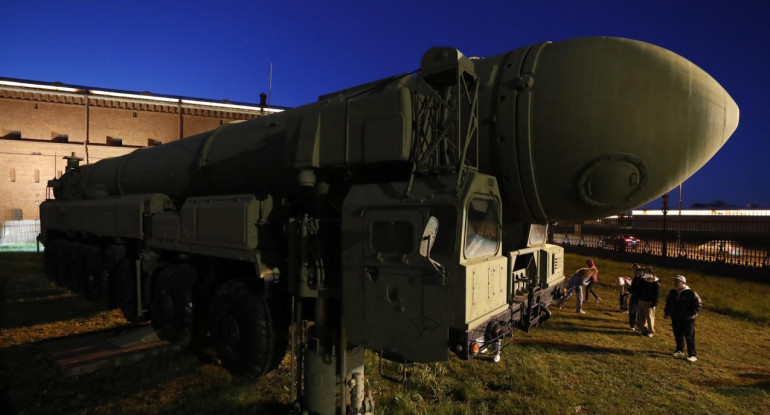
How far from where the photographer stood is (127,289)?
6.88m

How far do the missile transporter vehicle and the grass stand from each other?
885mm

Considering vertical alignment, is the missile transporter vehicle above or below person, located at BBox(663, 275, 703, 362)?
above

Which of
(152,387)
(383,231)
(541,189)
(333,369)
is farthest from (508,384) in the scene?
(152,387)

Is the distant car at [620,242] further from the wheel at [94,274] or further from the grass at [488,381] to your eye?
the wheel at [94,274]

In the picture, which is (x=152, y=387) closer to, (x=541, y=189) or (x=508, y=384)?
(x=508, y=384)

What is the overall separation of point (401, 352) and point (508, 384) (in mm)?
2851

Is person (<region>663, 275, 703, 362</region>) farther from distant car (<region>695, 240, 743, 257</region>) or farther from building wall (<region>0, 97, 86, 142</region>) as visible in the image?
building wall (<region>0, 97, 86, 142</region>)

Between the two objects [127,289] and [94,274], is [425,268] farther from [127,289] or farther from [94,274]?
[94,274]

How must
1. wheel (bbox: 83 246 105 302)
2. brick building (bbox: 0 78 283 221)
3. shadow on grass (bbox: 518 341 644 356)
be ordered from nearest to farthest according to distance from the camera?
shadow on grass (bbox: 518 341 644 356) → wheel (bbox: 83 246 105 302) → brick building (bbox: 0 78 283 221)

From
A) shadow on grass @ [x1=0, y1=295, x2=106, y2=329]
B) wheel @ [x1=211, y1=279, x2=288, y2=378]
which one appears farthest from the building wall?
wheel @ [x1=211, y1=279, x2=288, y2=378]

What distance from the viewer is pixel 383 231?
10.9 ft

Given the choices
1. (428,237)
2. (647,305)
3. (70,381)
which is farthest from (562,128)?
(70,381)

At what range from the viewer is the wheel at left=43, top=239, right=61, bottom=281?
34.7ft

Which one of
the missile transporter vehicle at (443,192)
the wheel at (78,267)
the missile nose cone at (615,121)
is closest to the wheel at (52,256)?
the wheel at (78,267)
